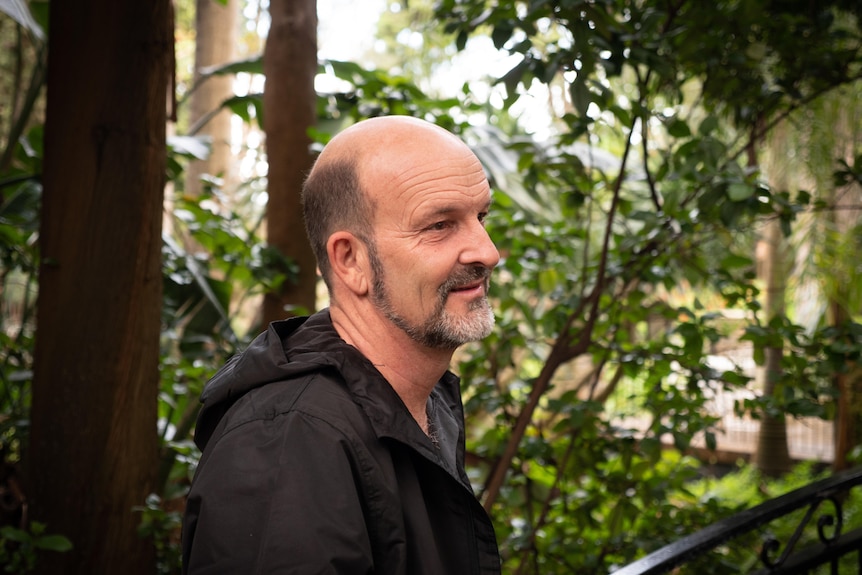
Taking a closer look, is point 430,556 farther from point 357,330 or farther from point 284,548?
point 357,330

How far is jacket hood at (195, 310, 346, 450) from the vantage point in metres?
1.30

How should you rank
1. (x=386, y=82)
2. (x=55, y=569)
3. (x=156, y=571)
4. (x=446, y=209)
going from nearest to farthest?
1. (x=446, y=209)
2. (x=55, y=569)
3. (x=156, y=571)
4. (x=386, y=82)

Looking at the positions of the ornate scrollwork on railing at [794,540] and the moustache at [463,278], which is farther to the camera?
the ornate scrollwork on railing at [794,540]

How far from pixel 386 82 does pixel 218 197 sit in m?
0.98

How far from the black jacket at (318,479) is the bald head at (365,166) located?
0.65ft

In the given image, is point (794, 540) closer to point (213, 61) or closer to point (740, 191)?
point (740, 191)

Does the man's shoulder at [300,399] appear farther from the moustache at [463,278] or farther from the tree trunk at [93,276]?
the tree trunk at [93,276]

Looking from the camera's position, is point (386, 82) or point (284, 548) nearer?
point (284, 548)

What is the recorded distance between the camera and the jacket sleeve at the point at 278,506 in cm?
106

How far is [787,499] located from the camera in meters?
2.10

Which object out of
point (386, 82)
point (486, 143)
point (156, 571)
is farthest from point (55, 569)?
point (486, 143)

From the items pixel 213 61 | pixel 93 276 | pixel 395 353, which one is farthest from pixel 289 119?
pixel 213 61

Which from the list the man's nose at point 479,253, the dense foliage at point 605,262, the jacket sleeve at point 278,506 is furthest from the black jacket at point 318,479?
the dense foliage at point 605,262

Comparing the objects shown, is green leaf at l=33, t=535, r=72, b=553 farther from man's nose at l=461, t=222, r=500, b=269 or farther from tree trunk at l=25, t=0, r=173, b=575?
man's nose at l=461, t=222, r=500, b=269
